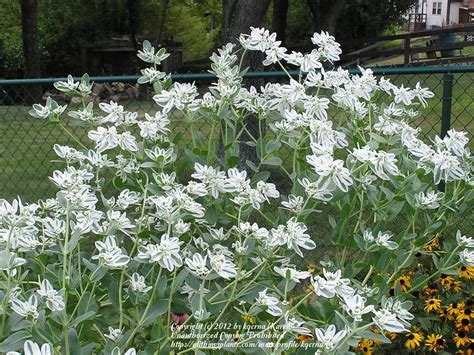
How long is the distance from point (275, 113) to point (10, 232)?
1151 mm

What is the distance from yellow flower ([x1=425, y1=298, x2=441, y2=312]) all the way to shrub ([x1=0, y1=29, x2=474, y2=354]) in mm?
597

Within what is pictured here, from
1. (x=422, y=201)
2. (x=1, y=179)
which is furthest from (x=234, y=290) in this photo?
(x=1, y=179)

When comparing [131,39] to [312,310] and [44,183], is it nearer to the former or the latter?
[44,183]

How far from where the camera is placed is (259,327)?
2076 millimetres

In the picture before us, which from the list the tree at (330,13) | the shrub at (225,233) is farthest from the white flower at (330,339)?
the tree at (330,13)

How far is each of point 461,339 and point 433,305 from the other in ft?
0.60

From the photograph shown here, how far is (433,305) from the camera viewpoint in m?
2.98

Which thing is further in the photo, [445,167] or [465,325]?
[465,325]

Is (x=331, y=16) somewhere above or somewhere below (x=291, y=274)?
above

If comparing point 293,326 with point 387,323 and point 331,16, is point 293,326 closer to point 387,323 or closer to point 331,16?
point 387,323

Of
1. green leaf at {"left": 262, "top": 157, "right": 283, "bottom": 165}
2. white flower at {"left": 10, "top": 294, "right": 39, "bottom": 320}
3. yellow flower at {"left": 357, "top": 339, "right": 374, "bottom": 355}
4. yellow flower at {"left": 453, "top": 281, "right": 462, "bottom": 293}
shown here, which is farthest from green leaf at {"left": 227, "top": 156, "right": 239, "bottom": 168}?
yellow flower at {"left": 453, "top": 281, "right": 462, "bottom": 293}

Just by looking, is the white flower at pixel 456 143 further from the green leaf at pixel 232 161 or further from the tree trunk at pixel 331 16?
the tree trunk at pixel 331 16

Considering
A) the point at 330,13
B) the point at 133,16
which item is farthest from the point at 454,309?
the point at 133,16

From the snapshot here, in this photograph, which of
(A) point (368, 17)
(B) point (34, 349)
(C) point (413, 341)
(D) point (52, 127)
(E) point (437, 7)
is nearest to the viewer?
(B) point (34, 349)
